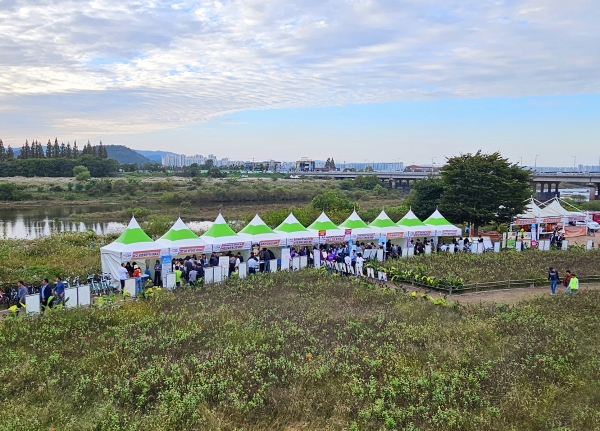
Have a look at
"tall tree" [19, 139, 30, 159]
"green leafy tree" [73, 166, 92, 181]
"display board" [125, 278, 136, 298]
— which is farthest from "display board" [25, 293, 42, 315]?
"tall tree" [19, 139, 30, 159]

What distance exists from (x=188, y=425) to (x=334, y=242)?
1566 cm

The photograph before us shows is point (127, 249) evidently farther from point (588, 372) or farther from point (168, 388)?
point (588, 372)

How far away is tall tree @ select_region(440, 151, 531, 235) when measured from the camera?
1193 inches

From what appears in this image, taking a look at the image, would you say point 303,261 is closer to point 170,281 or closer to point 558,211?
point 170,281

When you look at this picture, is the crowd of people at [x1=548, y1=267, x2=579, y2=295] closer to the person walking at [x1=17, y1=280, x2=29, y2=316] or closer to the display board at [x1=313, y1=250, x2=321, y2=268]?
the display board at [x1=313, y1=250, x2=321, y2=268]

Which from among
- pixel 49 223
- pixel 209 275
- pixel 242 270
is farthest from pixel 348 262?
pixel 49 223

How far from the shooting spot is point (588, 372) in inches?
392

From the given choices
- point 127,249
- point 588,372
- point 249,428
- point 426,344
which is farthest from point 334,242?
point 249,428

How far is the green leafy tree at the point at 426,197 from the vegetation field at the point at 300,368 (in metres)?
22.0

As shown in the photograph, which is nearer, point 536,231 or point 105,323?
point 105,323

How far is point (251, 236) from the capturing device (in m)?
20.8

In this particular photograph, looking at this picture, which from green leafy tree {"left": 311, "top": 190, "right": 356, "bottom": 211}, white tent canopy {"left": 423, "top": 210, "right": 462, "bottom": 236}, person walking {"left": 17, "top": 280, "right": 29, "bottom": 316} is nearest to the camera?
person walking {"left": 17, "top": 280, "right": 29, "bottom": 316}

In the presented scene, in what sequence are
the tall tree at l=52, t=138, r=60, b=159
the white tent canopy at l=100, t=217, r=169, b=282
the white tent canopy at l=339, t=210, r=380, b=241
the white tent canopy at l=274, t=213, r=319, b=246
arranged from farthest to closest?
the tall tree at l=52, t=138, r=60, b=159 → the white tent canopy at l=339, t=210, r=380, b=241 → the white tent canopy at l=274, t=213, r=319, b=246 → the white tent canopy at l=100, t=217, r=169, b=282

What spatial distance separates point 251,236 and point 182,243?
317cm
